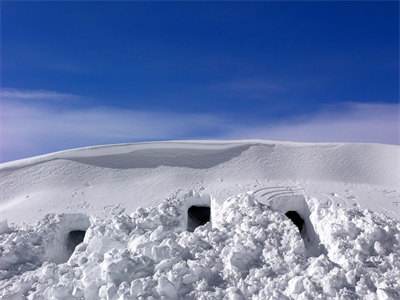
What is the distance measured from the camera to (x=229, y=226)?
5.21m

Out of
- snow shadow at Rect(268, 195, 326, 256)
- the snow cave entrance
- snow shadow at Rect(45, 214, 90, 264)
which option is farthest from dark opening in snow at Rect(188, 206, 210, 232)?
snow shadow at Rect(45, 214, 90, 264)

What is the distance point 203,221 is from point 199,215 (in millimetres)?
119

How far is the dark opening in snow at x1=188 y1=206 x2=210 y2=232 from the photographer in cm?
661

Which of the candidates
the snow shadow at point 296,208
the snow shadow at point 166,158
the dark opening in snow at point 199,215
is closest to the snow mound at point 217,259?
the snow shadow at point 296,208

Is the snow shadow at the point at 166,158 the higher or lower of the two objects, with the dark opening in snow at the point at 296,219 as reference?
higher

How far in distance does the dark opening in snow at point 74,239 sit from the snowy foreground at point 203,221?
2 cm

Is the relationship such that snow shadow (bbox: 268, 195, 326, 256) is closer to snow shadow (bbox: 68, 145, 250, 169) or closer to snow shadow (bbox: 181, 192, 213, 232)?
snow shadow (bbox: 181, 192, 213, 232)

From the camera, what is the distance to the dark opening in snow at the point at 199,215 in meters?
6.61

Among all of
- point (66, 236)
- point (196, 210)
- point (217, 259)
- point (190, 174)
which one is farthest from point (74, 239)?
point (217, 259)

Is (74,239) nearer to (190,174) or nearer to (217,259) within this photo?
(190,174)

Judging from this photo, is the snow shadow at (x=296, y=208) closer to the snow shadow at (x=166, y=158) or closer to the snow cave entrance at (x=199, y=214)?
the snow cave entrance at (x=199, y=214)

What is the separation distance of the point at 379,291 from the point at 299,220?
8.16 feet

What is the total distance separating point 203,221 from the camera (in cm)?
670

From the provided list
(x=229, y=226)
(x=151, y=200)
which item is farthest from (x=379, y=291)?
(x=151, y=200)
